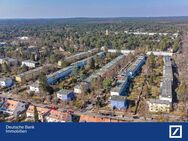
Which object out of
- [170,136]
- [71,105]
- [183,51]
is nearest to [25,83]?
[71,105]

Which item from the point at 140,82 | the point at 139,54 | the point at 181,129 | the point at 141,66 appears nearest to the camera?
the point at 181,129

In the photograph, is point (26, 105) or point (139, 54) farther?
point (139, 54)

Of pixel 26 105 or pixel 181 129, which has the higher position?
pixel 181 129

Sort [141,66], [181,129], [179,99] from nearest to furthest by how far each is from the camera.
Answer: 1. [181,129]
2. [179,99]
3. [141,66]

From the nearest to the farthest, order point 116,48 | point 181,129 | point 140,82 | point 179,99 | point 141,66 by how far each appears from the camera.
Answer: point 181,129, point 179,99, point 140,82, point 141,66, point 116,48

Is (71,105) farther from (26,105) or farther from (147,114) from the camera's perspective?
(147,114)

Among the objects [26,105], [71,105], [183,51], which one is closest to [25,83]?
[26,105]

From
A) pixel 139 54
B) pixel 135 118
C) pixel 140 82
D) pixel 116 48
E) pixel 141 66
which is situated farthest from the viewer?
pixel 116 48

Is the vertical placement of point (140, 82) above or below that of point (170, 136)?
below

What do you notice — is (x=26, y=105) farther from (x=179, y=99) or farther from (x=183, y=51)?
(x=183, y=51)
